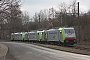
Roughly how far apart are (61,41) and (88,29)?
57.6 feet

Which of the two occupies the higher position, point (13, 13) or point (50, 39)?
point (13, 13)

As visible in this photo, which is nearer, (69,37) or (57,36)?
(69,37)

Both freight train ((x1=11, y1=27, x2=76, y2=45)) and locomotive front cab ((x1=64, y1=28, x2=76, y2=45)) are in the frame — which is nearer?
locomotive front cab ((x1=64, y1=28, x2=76, y2=45))

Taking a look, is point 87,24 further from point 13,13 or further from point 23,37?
point 13,13

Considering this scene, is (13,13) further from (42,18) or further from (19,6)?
(42,18)

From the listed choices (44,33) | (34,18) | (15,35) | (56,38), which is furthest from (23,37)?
(34,18)

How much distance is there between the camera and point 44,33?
56969 millimetres

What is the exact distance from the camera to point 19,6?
105 ft

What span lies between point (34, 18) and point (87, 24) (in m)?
79.7

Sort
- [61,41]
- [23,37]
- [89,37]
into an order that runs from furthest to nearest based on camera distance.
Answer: [23,37], [89,37], [61,41]

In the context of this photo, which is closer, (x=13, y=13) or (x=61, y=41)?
(x=13, y=13)

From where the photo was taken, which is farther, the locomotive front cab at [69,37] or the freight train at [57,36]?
the freight train at [57,36]

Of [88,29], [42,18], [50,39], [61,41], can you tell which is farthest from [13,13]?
[42,18]

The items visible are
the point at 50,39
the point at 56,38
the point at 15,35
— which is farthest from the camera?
the point at 15,35
